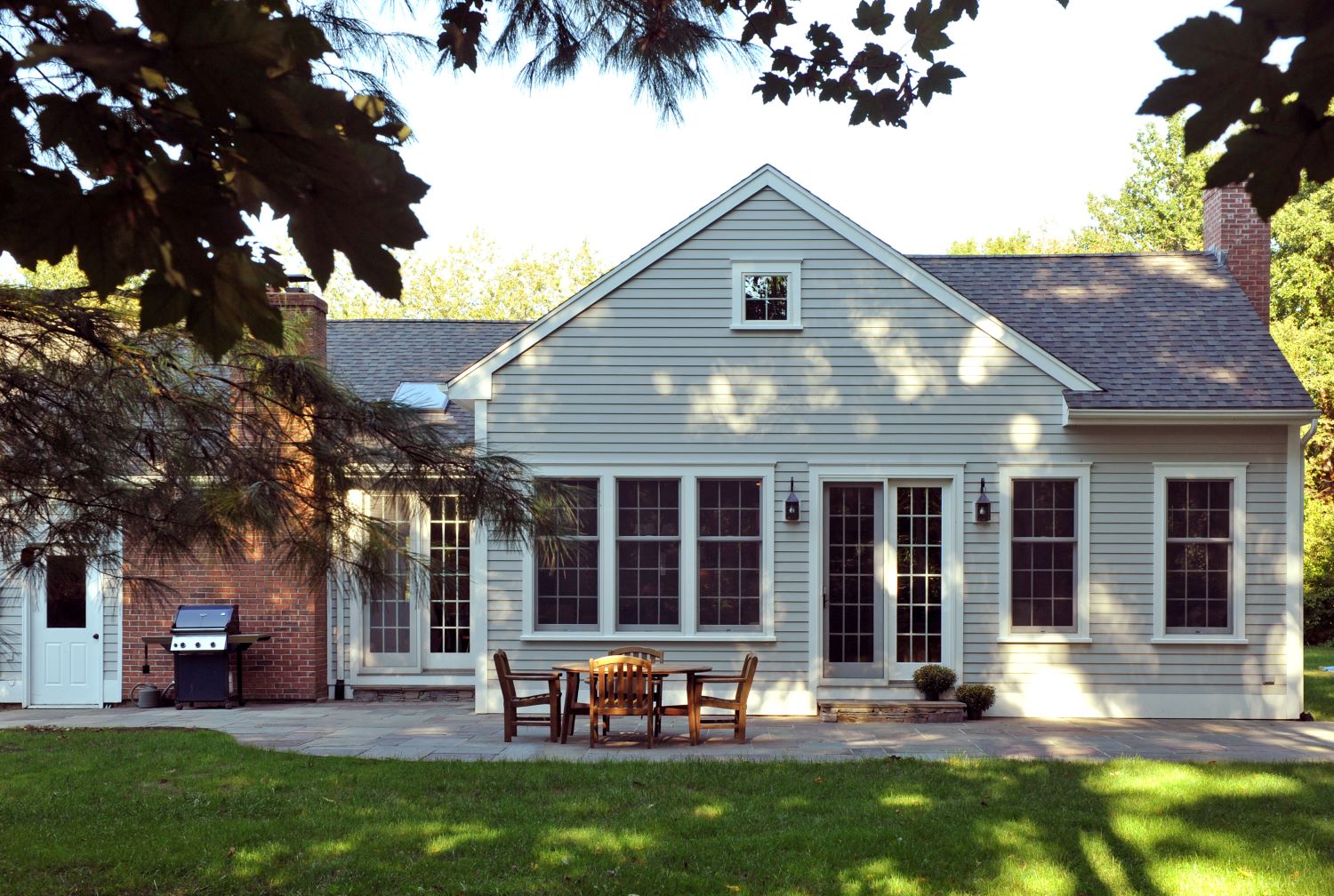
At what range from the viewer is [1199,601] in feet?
44.5

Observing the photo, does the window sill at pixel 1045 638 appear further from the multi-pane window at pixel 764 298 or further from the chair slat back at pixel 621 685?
the chair slat back at pixel 621 685

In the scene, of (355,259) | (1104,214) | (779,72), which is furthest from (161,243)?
(1104,214)

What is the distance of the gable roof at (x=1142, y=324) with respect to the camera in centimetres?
1338

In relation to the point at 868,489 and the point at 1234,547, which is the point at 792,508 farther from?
the point at 1234,547

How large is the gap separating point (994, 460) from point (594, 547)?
4.38 m

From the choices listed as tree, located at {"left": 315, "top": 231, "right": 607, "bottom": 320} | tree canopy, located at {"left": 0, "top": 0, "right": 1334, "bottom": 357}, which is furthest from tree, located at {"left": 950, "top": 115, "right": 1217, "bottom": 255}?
tree canopy, located at {"left": 0, "top": 0, "right": 1334, "bottom": 357}

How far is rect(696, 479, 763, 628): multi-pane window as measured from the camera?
44.9ft

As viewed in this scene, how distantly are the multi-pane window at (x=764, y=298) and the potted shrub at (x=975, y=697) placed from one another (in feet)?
14.3

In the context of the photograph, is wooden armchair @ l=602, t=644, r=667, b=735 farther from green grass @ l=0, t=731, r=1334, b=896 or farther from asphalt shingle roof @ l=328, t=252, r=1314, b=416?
asphalt shingle roof @ l=328, t=252, r=1314, b=416

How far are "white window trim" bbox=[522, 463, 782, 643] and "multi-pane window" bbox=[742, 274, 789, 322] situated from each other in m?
1.65

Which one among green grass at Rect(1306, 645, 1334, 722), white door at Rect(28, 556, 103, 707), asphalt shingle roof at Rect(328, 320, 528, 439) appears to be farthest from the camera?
asphalt shingle roof at Rect(328, 320, 528, 439)

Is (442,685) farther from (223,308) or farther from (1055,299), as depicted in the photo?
(223,308)

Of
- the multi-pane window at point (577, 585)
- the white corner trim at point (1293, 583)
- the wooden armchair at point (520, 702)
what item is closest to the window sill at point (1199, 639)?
the white corner trim at point (1293, 583)

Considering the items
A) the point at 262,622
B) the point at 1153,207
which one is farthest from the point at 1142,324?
the point at 1153,207
